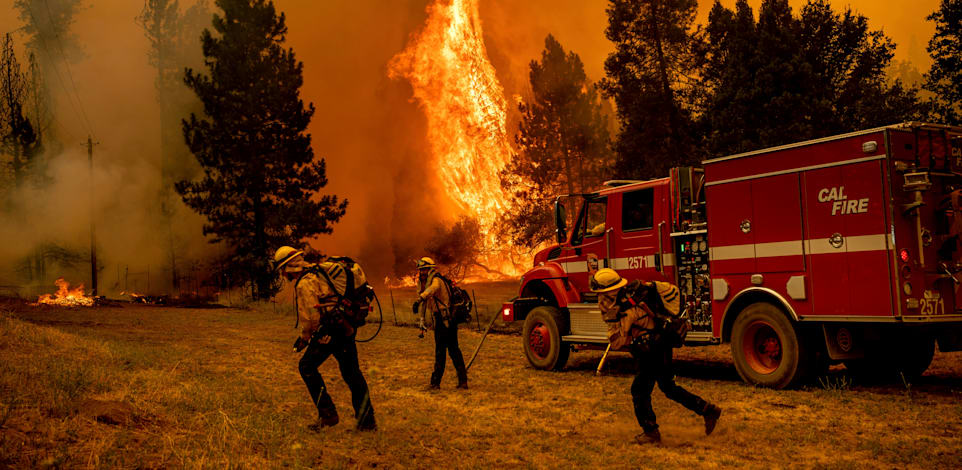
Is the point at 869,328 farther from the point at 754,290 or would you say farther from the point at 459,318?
the point at 459,318

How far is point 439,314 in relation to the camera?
1116 cm

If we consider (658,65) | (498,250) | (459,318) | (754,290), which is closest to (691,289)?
(754,290)

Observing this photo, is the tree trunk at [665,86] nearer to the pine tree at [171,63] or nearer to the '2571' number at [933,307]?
the '2571' number at [933,307]

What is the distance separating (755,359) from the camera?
1060 cm

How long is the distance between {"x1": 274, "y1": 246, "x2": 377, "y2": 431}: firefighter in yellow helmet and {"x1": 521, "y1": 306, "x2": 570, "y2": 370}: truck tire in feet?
18.2

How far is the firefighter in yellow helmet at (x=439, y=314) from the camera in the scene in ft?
36.6

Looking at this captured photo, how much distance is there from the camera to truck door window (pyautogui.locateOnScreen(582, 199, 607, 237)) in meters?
13.0

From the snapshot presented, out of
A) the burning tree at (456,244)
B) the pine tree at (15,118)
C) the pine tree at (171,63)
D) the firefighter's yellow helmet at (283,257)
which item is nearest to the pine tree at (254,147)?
the burning tree at (456,244)

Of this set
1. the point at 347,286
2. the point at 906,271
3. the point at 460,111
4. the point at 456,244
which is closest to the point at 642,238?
the point at 906,271

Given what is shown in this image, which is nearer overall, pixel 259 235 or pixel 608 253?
pixel 608 253

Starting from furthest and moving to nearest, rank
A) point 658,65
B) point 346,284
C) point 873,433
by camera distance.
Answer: point 658,65, point 346,284, point 873,433

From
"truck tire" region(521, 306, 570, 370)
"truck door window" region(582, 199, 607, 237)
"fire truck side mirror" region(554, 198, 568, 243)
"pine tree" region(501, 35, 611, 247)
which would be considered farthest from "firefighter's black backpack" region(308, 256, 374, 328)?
"pine tree" region(501, 35, 611, 247)

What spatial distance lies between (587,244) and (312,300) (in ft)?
Answer: 21.5

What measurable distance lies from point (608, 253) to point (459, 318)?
3.11 m
